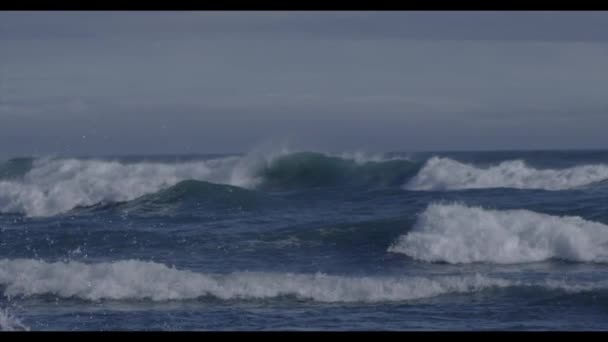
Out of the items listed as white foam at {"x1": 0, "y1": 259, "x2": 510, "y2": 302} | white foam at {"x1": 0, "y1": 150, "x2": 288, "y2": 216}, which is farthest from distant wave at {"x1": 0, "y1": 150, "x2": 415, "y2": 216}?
white foam at {"x1": 0, "y1": 259, "x2": 510, "y2": 302}

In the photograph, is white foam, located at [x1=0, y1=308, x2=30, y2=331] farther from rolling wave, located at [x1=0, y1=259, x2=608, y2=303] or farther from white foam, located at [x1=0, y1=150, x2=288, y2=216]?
white foam, located at [x1=0, y1=150, x2=288, y2=216]

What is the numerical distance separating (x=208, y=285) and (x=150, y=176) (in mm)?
14401

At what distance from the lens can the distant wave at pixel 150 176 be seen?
859 inches

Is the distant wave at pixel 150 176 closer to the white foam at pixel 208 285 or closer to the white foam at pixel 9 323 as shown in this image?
the white foam at pixel 208 285

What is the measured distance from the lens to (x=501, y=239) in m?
13.5

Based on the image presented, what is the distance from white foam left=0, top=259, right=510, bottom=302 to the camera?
376 inches

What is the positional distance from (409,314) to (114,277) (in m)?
4.06

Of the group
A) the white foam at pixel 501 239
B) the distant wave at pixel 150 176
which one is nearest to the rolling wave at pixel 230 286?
the white foam at pixel 501 239

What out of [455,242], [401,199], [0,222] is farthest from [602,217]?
[0,222]

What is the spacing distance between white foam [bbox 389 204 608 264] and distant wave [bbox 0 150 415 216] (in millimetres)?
8930

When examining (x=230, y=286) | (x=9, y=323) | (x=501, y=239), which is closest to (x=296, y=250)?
(x=501, y=239)

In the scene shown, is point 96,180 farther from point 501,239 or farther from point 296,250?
point 501,239

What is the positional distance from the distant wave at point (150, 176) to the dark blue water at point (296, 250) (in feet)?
0.26

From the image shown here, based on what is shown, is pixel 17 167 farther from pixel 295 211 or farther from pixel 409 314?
pixel 409 314
